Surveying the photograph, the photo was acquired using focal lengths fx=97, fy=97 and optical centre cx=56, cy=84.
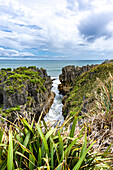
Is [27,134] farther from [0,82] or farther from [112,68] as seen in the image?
[0,82]

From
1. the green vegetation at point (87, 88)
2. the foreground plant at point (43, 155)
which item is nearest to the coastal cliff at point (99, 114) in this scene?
the foreground plant at point (43, 155)

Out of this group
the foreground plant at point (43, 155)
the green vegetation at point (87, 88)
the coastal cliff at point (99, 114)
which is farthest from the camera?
the green vegetation at point (87, 88)

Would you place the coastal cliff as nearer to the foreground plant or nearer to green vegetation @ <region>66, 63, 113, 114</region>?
the foreground plant

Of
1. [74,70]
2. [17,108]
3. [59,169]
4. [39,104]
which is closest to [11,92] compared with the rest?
[17,108]

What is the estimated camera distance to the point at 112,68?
698cm

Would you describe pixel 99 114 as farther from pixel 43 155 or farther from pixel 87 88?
pixel 87 88

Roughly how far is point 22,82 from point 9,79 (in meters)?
1.58

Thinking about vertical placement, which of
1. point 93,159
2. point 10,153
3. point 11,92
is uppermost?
point 10,153

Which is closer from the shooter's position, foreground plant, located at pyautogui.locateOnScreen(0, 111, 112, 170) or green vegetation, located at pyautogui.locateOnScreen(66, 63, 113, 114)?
foreground plant, located at pyautogui.locateOnScreen(0, 111, 112, 170)

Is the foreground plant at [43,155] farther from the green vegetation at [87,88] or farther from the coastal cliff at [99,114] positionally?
the green vegetation at [87,88]

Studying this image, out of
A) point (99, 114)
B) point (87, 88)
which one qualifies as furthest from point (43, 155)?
point (87, 88)

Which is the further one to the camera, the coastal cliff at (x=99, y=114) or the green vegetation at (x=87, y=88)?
the green vegetation at (x=87, y=88)

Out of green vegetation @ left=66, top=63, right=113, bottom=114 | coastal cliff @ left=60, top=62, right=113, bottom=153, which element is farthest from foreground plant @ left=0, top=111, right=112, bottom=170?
green vegetation @ left=66, top=63, right=113, bottom=114

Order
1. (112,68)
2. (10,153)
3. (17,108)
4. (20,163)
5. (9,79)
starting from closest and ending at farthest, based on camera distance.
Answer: (10,153)
(20,163)
(112,68)
(17,108)
(9,79)
